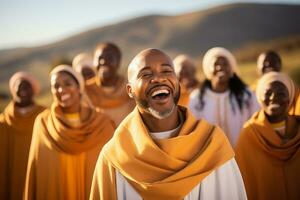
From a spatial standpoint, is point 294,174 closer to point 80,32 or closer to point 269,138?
point 269,138

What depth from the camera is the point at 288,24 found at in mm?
26469

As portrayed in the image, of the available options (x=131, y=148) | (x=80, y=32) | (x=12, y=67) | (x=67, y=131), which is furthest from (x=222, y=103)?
(x=80, y=32)

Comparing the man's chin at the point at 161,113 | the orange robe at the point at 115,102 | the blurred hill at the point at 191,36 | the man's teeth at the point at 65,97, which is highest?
the blurred hill at the point at 191,36

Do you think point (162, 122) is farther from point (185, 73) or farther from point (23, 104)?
point (185, 73)

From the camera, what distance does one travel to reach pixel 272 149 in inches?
178

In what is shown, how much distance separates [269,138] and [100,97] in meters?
3.02

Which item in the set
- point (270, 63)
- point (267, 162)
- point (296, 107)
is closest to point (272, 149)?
point (267, 162)

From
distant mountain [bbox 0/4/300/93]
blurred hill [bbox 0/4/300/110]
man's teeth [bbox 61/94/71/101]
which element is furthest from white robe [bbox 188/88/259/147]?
distant mountain [bbox 0/4/300/93]

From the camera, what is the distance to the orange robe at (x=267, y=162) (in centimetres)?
447

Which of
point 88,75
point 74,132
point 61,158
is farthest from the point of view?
point 88,75

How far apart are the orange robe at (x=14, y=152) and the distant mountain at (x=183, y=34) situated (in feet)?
62.5

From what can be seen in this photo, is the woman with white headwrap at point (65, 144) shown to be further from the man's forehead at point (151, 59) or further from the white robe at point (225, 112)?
the man's forehead at point (151, 59)

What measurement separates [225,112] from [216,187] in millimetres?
3600

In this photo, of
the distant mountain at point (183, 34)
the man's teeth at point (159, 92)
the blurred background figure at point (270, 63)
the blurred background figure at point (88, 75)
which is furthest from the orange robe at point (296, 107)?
the distant mountain at point (183, 34)
